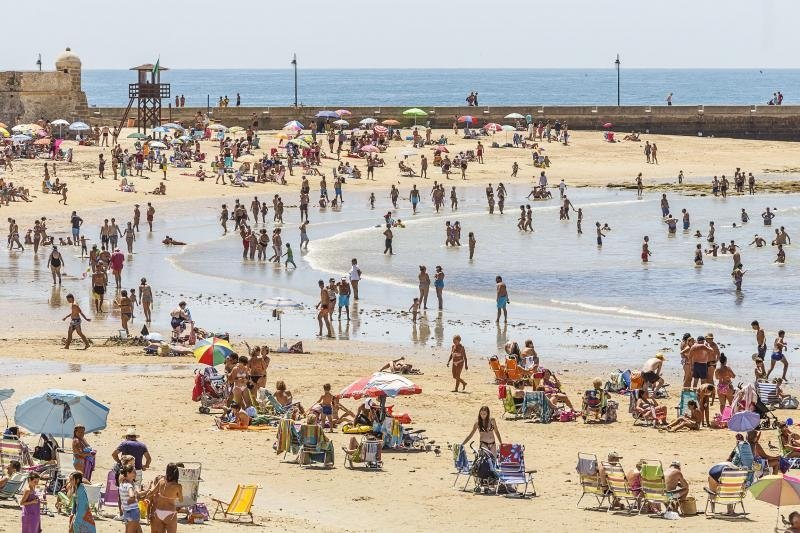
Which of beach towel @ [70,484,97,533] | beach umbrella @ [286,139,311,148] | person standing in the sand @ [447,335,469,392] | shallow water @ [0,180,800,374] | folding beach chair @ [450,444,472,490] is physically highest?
beach umbrella @ [286,139,311,148]

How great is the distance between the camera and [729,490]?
1354 centimetres

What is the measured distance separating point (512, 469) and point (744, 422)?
10.0ft

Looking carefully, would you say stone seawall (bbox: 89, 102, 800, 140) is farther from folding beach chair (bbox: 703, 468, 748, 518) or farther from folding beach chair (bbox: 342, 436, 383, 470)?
folding beach chair (bbox: 703, 468, 748, 518)

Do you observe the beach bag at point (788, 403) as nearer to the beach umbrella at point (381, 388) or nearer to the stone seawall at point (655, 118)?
the beach umbrella at point (381, 388)

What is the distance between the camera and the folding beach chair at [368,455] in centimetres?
1528

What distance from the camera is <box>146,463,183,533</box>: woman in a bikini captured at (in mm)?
11617

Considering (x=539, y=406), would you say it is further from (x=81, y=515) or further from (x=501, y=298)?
(x=81, y=515)

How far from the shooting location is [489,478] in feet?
47.5

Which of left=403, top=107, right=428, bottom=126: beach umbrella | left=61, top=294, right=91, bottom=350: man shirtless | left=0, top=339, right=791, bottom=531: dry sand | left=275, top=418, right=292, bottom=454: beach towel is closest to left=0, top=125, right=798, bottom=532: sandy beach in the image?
left=0, top=339, right=791, bottom=531: dry sand

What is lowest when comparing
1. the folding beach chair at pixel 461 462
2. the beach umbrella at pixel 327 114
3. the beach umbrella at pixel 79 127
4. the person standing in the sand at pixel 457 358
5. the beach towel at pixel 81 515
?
the folding beach chair at pixel 461 462

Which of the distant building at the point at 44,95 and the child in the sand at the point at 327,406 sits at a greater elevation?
the distant building at the point at 44,95

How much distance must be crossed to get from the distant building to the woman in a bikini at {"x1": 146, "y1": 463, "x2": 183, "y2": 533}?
49.2m

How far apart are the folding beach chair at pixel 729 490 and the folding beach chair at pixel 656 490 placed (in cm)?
37

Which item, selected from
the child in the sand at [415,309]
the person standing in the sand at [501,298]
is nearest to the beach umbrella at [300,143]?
the child in the sand at [415,309]
